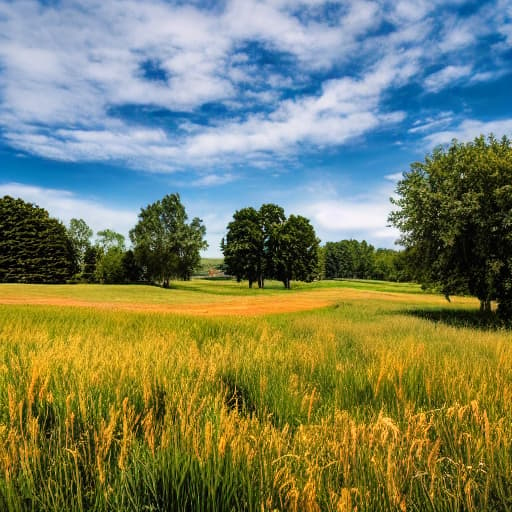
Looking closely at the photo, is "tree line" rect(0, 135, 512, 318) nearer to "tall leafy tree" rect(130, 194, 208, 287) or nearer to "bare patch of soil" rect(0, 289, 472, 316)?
"tall leafy tree" rect(130, 194, 208, 287)

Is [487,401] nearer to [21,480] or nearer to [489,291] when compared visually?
[21,480]

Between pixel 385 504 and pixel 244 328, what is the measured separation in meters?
10.7

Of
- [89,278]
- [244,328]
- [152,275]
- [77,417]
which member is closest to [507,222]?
[244,328]

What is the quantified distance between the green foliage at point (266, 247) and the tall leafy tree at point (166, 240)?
7.72 metres

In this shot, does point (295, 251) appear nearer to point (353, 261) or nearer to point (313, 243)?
point (313, 243)

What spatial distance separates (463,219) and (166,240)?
50.3 metres

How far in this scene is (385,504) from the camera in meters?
2.07

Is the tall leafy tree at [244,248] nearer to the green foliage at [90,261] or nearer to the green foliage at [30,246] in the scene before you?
the green foliage at [30,246]

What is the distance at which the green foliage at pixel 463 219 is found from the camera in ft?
58.9

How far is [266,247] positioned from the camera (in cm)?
6938

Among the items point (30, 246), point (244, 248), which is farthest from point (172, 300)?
point (30, 246)

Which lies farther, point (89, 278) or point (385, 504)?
point (89, 278)

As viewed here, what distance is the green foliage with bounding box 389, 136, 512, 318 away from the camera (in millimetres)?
17953

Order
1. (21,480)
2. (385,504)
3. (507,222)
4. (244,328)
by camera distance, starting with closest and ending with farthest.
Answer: (385,504), (21,480), (244,328), (507,222)
